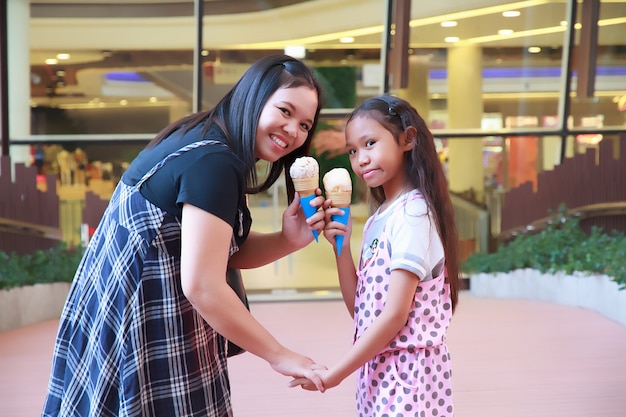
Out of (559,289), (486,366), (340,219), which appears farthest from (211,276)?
(559,289)

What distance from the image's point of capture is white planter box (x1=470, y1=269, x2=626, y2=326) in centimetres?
707

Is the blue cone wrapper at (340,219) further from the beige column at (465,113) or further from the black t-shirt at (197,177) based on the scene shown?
the beige column at (465,113)

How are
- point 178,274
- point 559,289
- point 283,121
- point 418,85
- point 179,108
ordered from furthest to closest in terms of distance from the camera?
point 418,85
point 179,108
point 559,289
point 283,121
point 178,274

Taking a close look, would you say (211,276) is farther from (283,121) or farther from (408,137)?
(408,137)

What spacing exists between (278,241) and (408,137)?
1.69 ft

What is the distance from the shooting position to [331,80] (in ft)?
33.1

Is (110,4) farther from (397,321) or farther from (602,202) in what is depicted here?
(397,321)

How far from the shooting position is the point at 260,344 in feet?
7.50

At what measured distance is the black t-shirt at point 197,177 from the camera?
2107 millimetres

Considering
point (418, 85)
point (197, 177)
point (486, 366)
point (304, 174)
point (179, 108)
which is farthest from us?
point (418, 85)

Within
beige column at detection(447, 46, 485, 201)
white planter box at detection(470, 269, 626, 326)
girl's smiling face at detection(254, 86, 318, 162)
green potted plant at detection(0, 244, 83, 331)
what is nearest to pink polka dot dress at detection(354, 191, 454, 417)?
girl's smiling face at detection(254, 86, 318, 162)

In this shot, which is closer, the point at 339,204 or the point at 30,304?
the point at 339,204

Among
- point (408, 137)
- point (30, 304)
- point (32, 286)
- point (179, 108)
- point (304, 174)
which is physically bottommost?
point (30, 304)

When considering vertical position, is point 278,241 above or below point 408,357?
above
